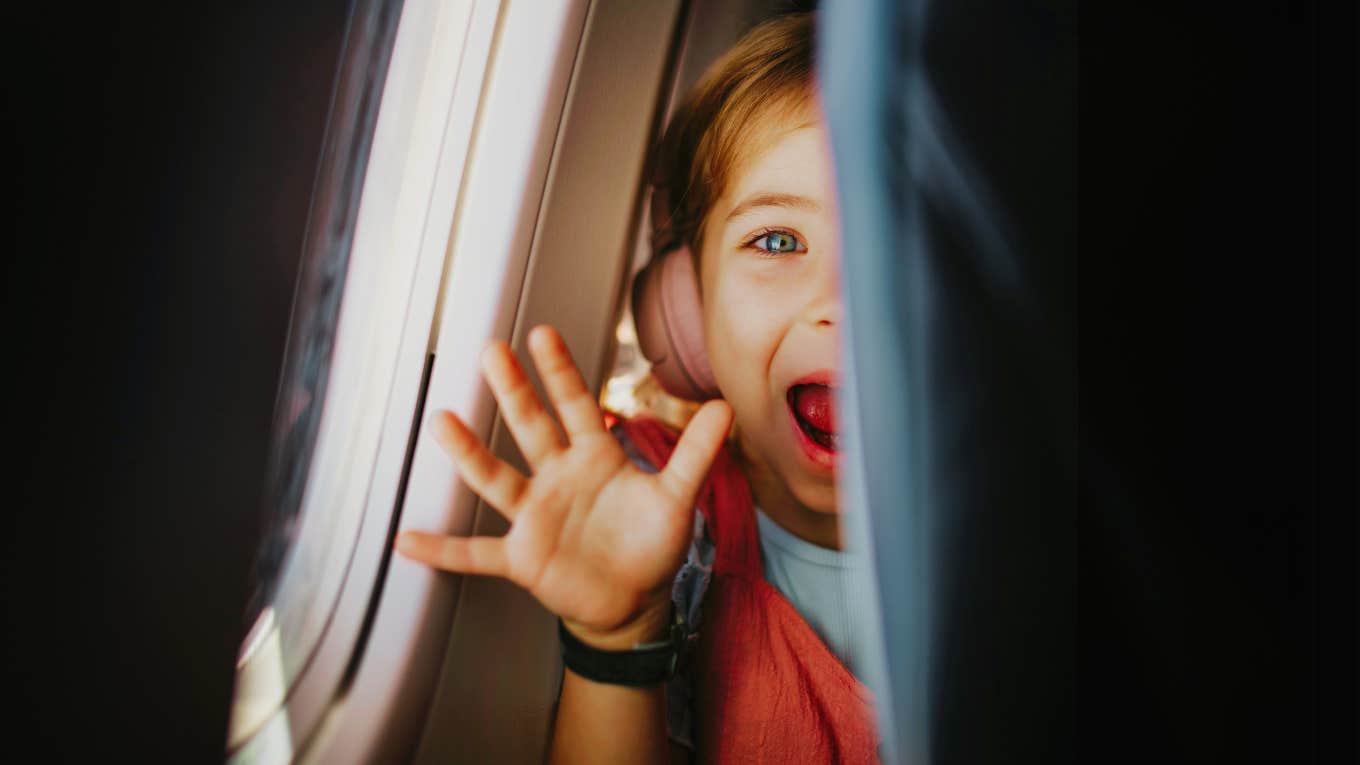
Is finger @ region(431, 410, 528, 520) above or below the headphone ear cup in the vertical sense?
below

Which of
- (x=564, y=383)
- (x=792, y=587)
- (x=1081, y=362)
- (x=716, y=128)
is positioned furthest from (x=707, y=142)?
(x=1081, y=362)

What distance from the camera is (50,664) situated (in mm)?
526

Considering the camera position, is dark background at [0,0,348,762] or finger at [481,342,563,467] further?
finger at [481,342,563,467]

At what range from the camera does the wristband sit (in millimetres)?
636

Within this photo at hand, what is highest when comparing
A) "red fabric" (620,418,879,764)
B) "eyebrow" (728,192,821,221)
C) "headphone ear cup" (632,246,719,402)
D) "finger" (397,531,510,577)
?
"eyebrow" (728,192,821,221)

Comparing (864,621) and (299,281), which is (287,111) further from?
(864,621)

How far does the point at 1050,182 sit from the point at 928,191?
23 centimetres

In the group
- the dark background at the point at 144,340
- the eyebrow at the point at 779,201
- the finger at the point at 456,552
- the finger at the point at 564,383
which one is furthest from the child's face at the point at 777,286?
the dark background at the point at 144,340

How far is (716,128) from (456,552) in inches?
16.7

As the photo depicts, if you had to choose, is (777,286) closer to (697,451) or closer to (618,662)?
(697,451)

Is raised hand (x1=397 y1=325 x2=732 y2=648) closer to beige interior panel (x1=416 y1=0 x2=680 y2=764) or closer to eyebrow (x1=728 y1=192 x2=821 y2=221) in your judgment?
beige interior panel (x1=416 y1=0 x2=680 y2=764)

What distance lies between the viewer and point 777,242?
655 mm

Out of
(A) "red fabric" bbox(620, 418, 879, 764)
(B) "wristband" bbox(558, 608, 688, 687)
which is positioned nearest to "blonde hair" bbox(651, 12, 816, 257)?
(A) "red fabric" bbox(620, 418, 879, 764)

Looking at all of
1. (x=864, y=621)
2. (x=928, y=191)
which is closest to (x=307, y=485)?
(x=864, y=621)
